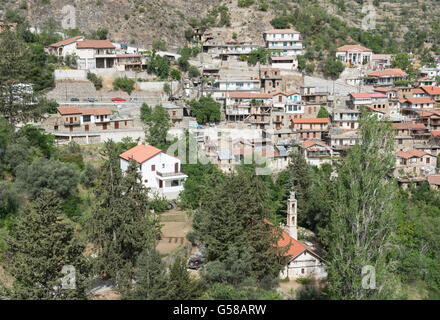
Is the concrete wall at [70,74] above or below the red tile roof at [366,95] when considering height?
above

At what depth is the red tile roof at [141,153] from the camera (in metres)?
27.5

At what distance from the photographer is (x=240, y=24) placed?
54219mm

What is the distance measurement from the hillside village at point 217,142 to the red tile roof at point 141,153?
0.35 ft

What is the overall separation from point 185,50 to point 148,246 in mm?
32826

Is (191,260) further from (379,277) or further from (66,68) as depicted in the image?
(66,68)

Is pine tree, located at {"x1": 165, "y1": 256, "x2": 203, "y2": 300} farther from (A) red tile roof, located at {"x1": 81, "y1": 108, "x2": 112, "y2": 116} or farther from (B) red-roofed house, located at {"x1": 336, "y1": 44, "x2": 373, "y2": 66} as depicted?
(B) red-roofed house, located at {"x1": 336, "y1": 44, "x2": 373, "y2": 66}

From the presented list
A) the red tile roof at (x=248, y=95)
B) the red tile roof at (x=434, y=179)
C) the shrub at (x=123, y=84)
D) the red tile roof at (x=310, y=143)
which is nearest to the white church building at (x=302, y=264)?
the red tile roof at (x=310, y=143)

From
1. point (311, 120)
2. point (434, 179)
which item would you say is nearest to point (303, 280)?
point (434, 179)

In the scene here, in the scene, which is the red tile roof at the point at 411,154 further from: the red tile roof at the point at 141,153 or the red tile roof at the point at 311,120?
the red tile roof at the point at 141,153

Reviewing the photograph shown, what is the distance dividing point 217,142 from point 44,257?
19751 millimetres

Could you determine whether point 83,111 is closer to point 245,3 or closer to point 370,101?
point 370,101

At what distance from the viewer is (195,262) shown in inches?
774

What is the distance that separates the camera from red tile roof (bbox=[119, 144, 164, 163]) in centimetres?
2752
